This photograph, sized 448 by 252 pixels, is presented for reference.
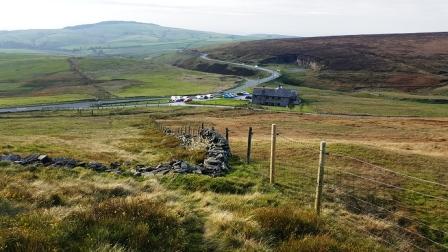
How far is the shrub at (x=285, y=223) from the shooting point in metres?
11.2

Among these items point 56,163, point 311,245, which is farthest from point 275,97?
point 311,245

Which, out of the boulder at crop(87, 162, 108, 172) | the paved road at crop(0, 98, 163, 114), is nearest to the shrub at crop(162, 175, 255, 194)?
the boulder at crop(87, 162, 108, 172)

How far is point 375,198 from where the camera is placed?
20.4 metres

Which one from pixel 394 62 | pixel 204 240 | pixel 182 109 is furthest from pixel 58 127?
pixel 394 62

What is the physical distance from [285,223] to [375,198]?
409 inches

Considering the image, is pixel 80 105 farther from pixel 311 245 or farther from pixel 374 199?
pixel 311 245

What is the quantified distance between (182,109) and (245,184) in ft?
315

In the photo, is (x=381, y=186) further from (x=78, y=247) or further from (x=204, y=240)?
(x=78, y=247)

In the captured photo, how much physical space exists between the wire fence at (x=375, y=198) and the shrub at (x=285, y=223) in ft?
8.71

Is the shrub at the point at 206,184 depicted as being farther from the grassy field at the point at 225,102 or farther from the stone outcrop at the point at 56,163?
the grassy field at the point at 225,102

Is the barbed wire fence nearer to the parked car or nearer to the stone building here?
the stone building

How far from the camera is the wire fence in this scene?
16.1 m

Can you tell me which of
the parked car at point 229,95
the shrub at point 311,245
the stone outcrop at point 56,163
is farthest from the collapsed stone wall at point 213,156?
→ the parked car at point 229,95

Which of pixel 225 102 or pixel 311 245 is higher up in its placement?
pixel 311 245
